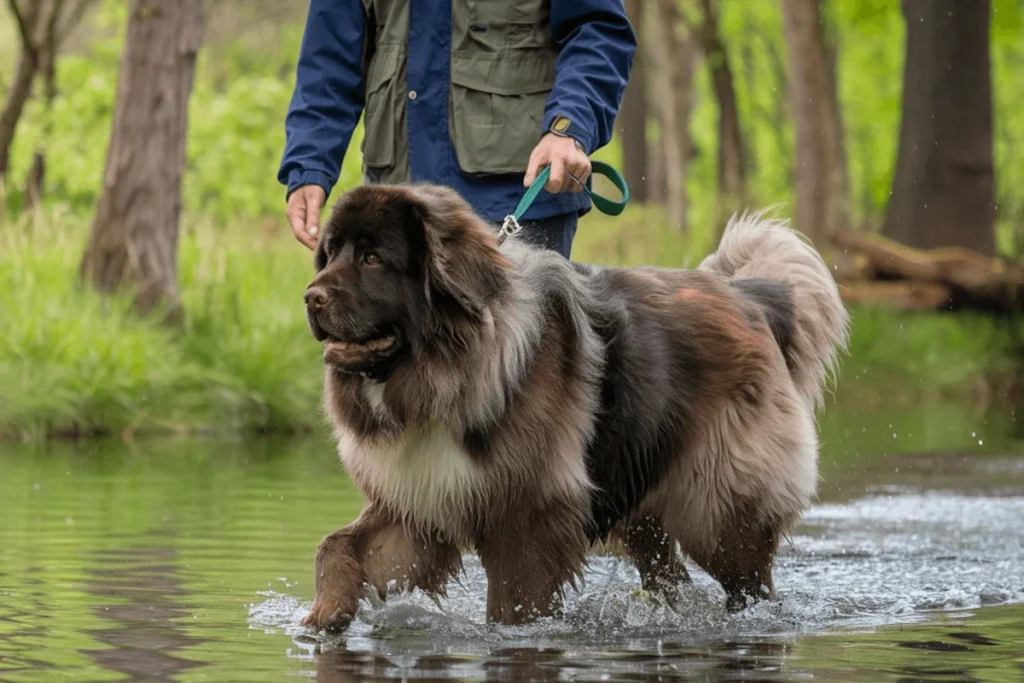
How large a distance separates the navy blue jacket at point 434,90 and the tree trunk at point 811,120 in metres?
15.7

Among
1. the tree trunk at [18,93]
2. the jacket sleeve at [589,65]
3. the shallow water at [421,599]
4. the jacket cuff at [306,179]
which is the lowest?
the shallow water at [421,599]

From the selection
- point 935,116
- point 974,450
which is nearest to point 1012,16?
point 935,116

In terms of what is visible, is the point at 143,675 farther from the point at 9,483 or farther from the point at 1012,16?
the point at 1012,16

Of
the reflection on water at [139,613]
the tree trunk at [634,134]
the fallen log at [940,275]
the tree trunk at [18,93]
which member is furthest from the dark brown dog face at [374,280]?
the tree trunk at [634,134]

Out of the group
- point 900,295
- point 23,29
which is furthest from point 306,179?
point 23,29

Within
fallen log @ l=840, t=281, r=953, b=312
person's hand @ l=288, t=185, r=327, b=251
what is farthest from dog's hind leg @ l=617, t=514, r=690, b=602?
fallen log @ l=840, t=281, r=953, b=312

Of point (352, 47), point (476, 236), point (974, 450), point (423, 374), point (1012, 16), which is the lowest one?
point (974, 450)

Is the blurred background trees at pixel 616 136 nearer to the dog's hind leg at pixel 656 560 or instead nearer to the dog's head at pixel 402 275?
the dog's hind leg at pixel 656 560

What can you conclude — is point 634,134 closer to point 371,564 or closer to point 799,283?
point 799,283

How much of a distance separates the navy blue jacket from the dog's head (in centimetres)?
78

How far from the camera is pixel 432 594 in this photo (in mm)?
5691

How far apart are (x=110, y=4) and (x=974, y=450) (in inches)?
831

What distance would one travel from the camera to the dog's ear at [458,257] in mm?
5109

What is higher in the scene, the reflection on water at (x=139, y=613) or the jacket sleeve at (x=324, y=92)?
the jacket sleeve at (x=324, y=92)
